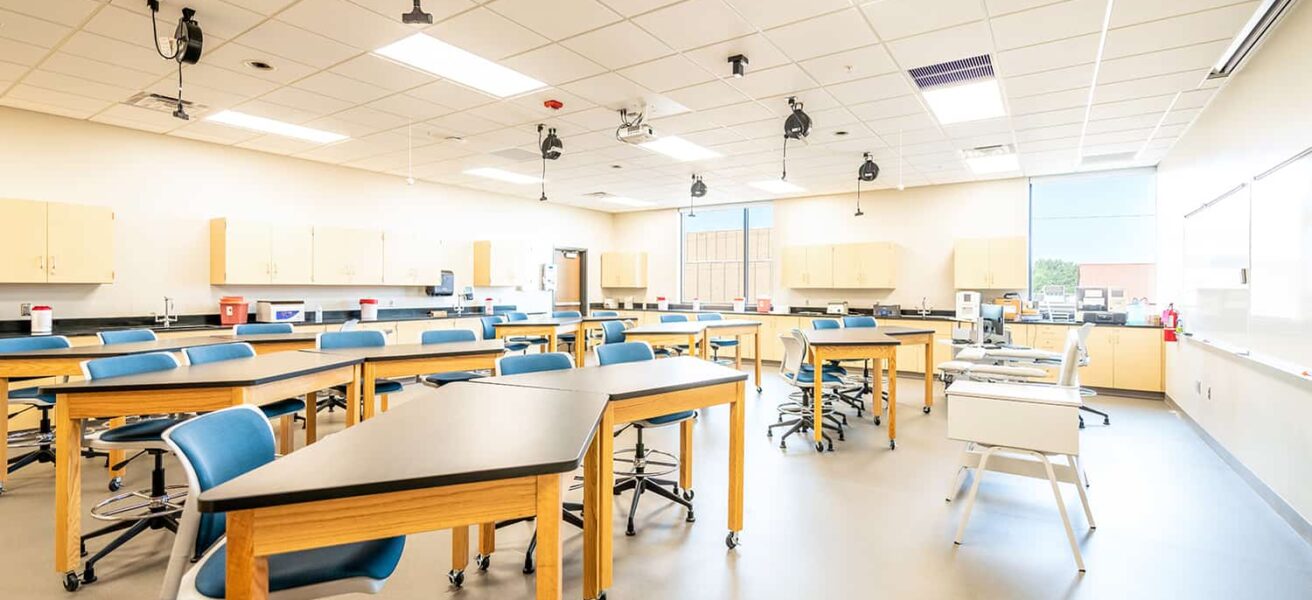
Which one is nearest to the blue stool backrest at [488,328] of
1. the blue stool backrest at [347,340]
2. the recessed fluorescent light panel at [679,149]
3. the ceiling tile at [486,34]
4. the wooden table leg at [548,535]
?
the blue stool backrest at [347,340]

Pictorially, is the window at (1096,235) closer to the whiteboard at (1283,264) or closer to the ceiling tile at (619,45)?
the whiteboard at (1283,264)

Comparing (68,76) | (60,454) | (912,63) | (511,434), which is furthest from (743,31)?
(68,76)

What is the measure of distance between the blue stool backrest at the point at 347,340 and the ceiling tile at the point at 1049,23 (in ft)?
16.1

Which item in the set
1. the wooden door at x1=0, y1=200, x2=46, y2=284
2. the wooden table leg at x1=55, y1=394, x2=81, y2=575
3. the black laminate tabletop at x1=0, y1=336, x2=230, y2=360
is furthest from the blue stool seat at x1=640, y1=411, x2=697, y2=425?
the wooden door at x1=0, y1=200, x2=46, y2=284

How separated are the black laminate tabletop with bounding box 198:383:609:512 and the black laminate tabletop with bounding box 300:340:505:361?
5.60ft

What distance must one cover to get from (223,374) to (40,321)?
13.0ft

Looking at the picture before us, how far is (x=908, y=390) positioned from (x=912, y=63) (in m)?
4.55

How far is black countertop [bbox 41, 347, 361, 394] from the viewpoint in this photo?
2619mm

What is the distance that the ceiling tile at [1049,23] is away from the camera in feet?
10.7

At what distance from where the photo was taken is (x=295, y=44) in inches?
151

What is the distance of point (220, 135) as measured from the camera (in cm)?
614

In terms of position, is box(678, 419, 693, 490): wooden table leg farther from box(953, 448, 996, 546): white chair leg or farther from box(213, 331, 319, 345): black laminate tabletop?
box(213, 331, 319, 345): black laminate tabletop

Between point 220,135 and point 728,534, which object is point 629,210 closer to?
point 220,135

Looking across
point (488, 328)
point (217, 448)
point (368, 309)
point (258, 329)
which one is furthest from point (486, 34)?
point (368, 309)
